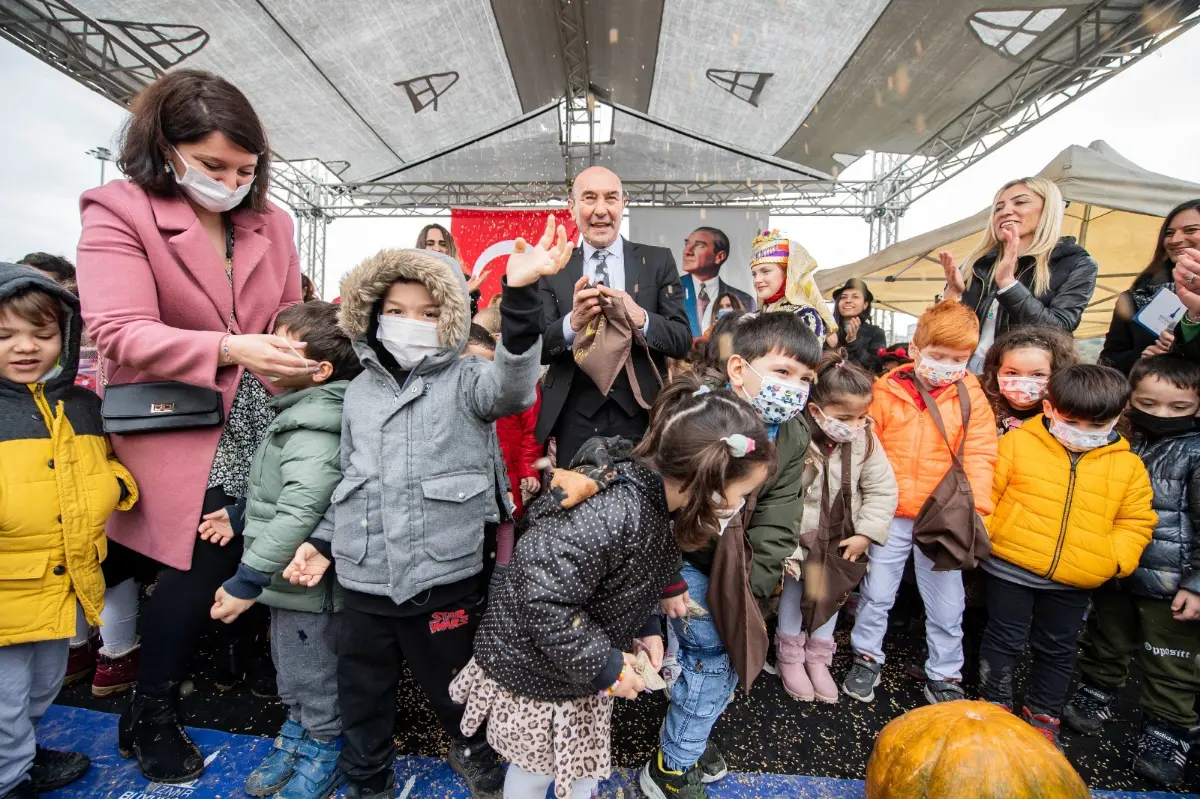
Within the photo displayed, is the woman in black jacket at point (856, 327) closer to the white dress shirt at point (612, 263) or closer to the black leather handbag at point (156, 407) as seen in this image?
the white dress shirt at point (612, 263)

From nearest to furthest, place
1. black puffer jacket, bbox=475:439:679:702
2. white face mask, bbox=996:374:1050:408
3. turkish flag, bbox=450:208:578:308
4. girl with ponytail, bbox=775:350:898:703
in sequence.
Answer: black puffer jacket, bbox=475:439:679:702, girl with ponytail, bbox=775:350:898:703, white face mask, bbox=996:374:1050:408, turkish flag, bbox=450:208:578:308

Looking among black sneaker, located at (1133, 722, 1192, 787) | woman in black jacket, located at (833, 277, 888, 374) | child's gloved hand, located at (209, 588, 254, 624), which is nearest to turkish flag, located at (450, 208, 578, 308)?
woman in black jacket, located at (833, 277, 888, 374)

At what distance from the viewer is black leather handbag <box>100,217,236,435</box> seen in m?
1.86

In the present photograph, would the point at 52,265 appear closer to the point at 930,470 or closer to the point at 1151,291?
the point at 930,470

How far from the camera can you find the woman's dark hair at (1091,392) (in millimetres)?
2264

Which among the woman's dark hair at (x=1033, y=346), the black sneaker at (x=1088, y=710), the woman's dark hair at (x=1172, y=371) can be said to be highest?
the woman's dark hair at (x=1033, y=346)

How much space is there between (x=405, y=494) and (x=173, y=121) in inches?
56.9

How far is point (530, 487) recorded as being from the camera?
326cm

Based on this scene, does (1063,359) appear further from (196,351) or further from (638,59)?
(638,59)

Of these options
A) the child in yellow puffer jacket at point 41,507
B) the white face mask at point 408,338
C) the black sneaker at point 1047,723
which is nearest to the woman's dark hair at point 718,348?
the white face mask at point 408,338

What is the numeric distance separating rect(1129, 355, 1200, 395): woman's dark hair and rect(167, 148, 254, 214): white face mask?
383cm

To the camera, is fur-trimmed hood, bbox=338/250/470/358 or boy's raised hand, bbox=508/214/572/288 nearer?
boy's raised hand, bbox=508/214/572/288

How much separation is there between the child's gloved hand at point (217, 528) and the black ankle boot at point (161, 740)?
55cm

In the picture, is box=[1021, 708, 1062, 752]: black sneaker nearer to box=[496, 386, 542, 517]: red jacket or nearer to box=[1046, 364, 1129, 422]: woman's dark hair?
box=[1046, 364, 1129, 422]: woman's dark hair
